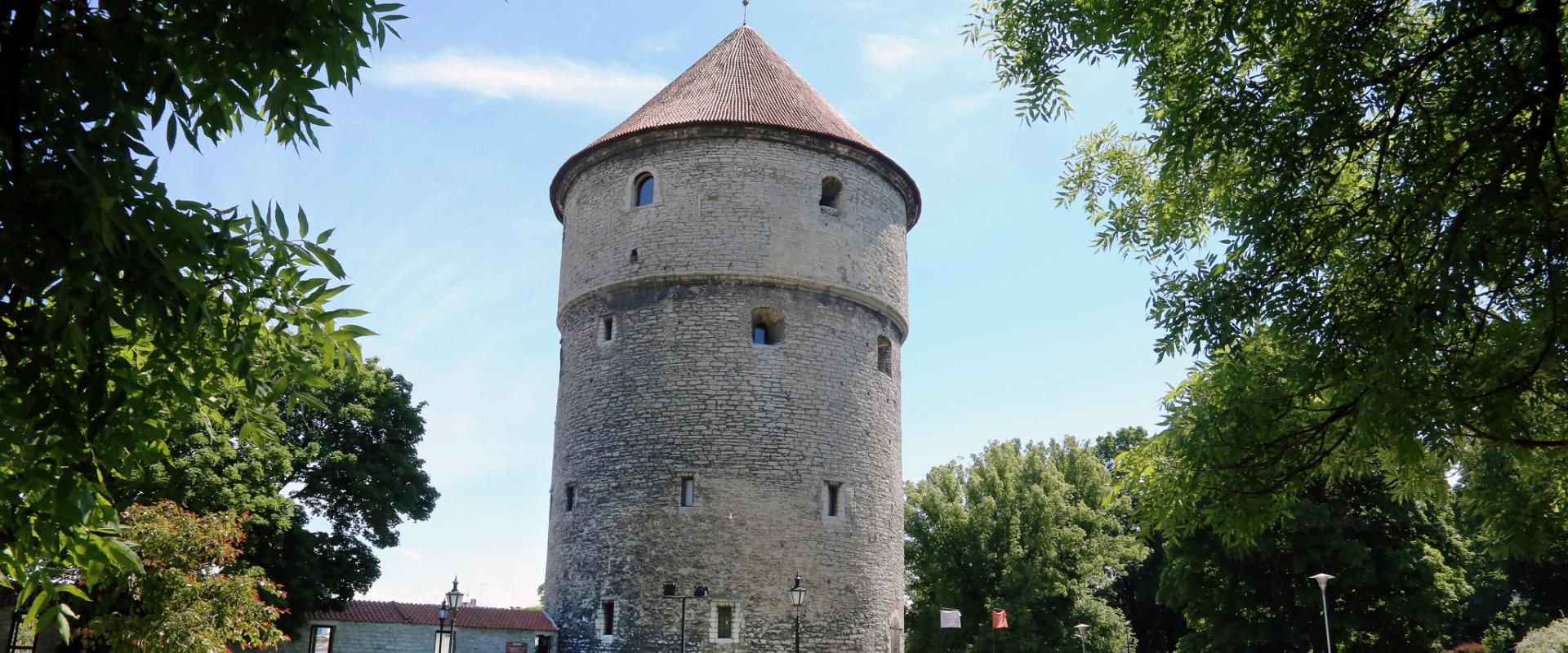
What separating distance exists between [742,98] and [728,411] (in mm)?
5973

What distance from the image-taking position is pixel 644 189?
20562 millimetres

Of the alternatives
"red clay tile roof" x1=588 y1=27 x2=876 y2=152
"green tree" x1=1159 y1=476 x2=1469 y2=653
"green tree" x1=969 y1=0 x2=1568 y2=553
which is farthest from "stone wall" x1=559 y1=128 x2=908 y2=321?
"green tree" x1=969 y1=0 x2=1568 y2=553

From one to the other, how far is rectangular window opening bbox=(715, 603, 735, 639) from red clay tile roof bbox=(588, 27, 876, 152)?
8175mm

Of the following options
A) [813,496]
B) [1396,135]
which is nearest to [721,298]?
[813,496]

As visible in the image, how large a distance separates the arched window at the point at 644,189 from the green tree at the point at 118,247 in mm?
15397

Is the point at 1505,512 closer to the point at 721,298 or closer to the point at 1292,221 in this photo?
the point at 1292,221

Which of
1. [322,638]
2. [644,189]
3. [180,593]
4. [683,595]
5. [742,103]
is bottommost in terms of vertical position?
[322,638]

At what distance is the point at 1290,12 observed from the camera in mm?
6258

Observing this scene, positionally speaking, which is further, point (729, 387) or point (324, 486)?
point (324, 486)

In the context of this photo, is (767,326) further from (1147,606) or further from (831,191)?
(1147,606)

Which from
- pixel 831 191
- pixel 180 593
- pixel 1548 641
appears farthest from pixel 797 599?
pixel 1548 641

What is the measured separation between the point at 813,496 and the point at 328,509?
30.5 ft

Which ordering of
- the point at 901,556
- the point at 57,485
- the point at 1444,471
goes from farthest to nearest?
the point at 901,556 < the point at 1444,471 < the point at 57,485

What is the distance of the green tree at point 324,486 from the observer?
60.9 feet
